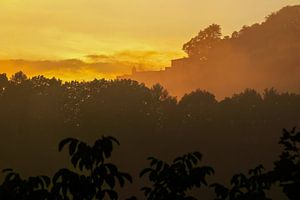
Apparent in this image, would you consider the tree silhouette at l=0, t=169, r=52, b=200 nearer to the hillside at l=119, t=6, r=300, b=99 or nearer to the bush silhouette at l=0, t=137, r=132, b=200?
the bush silhouette at l=0, t=137, r=132, b=200

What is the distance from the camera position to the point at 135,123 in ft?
170

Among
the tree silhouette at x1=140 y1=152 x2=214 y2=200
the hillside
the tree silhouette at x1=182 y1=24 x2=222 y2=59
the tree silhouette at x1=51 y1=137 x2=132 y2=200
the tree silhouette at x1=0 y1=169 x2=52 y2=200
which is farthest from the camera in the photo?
the tree silhouette at x1=182 y1=24 x2=222 y2=59

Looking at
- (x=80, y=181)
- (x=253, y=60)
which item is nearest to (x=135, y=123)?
(x=253, y=60)

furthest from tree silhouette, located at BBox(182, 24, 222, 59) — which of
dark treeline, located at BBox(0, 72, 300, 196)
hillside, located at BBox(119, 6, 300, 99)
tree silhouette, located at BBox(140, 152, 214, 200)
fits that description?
tree silhouette, located at BBox(140, 152, 214, 200)

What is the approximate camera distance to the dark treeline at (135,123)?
1932 inches

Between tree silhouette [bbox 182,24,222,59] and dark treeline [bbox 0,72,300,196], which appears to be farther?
tree silhouette [bbox 182,24,222,59]

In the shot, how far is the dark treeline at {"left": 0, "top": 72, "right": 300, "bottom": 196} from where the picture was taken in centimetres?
4906

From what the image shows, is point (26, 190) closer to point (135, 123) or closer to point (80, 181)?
point (80, 181)

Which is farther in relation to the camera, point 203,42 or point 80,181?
point 203,42

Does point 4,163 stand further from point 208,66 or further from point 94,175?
point 208,66

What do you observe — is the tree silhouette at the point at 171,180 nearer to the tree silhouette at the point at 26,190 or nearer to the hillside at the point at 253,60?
the tree silhouette at the point at 26,190

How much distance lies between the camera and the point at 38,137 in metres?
49.4

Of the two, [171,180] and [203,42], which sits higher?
[203,42]

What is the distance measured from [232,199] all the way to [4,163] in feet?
136
